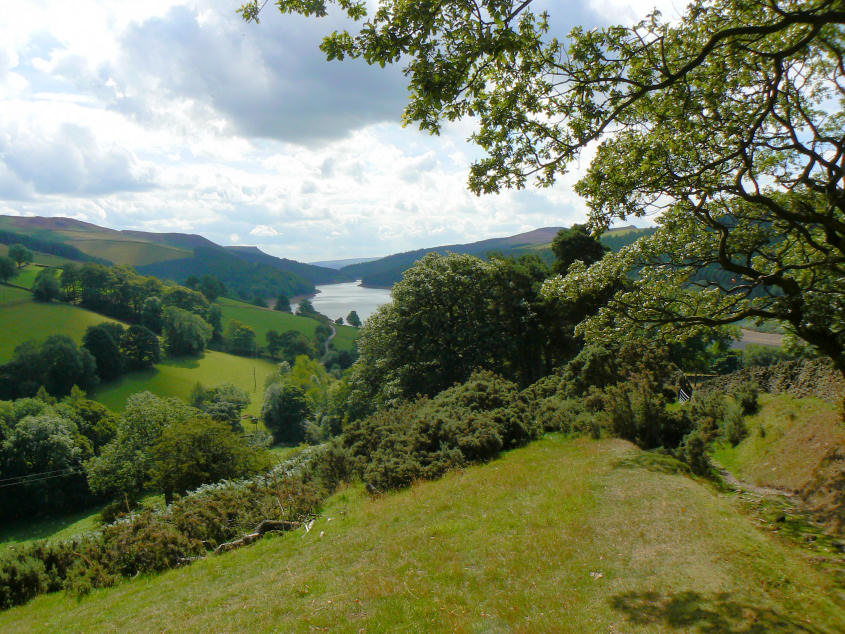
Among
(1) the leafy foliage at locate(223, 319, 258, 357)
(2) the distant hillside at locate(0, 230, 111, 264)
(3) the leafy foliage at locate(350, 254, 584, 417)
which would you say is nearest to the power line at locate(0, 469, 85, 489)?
(3) the leafy foliage at locate(350, 254, 584, 417)

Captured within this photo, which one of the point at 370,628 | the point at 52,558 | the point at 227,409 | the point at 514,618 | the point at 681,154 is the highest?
the point at 681,154

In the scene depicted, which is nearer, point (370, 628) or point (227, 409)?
point (370, 628)

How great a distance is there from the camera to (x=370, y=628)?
20.2 feet

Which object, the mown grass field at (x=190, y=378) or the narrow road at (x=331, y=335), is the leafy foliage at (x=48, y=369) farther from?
the narrow road at (x=331, y=335)

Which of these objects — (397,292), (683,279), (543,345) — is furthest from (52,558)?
(543,345)

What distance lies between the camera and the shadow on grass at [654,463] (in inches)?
447

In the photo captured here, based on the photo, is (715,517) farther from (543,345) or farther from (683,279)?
(543,345)

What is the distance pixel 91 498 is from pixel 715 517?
59.1m

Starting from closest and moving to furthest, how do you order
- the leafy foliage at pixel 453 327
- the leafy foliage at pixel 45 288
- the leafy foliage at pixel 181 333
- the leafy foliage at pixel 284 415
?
the leafy foliage at pixel 453 327 → the leafy foliage at pixel 284 415 → the leafy foliage at pixel 45 288 → the leafy foliage at pixel 181 333

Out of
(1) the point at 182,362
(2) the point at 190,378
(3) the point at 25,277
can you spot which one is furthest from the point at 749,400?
(3) the point at 25,277

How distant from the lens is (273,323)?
122m

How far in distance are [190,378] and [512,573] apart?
8530cm

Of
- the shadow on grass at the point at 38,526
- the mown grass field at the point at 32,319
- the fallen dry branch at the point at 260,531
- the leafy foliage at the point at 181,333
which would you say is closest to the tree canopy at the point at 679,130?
the fallen dry branch at the point at 260,531

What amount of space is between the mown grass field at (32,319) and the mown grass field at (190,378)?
41.0 ft
